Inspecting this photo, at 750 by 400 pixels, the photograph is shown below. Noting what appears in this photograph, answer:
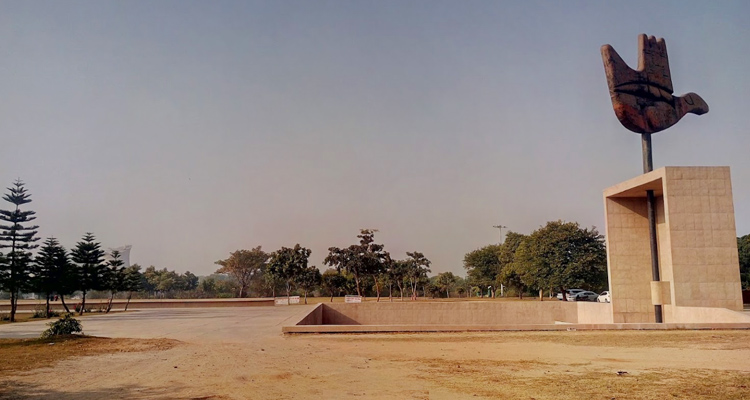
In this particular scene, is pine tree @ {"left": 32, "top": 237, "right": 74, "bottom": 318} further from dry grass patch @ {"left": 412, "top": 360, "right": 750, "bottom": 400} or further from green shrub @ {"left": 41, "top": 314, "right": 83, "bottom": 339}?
dry grass patch @ {"left": 412, "top": 360, "right": 750, "bottom": 400}

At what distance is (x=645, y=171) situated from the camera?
2128 cm

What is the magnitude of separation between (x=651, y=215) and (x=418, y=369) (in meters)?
15.7

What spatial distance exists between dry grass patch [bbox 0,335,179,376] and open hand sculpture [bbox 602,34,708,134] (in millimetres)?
18317

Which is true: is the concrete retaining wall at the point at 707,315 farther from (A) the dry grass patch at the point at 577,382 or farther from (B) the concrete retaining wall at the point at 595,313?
(A) the dry grass patch at the point at 577,382

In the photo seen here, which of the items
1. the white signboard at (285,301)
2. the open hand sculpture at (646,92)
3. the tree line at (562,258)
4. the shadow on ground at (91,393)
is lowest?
the white signboard at (285,301)

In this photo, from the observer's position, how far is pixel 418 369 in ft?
31.1

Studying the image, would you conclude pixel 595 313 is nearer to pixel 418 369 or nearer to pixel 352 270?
pixel 418 369

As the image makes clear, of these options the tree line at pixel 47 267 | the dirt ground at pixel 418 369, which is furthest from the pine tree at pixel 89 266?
the dirt ground at pixel 418 369

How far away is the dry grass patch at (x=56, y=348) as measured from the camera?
10664 mm

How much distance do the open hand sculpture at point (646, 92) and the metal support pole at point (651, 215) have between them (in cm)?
56

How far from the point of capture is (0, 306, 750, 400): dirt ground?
299 inches

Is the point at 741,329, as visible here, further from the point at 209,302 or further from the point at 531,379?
the point at 209,302

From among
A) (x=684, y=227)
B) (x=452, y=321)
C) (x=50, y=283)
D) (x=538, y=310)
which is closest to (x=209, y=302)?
(x=50, y=283)

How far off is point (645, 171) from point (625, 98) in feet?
9.87
